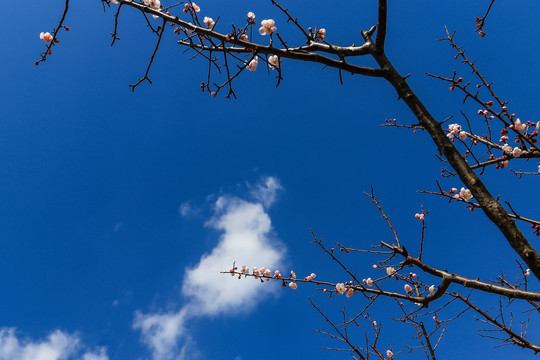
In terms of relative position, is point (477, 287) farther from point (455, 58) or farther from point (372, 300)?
point (455, 58)

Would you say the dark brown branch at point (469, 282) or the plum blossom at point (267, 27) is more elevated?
the plum blossom at point (267, 27)

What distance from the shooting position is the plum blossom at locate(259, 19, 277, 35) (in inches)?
133

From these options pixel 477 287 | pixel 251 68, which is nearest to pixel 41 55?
pixel 251 68

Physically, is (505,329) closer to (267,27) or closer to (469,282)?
(469,282)

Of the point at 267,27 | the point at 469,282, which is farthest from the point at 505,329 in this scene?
the point at 267,27

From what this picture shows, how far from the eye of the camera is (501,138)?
171 inches

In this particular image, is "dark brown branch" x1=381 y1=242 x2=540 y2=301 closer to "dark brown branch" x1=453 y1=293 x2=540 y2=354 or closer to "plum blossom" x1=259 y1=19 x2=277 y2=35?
"dark brown branch" x1=453 y1=293 x2=540 y2=354

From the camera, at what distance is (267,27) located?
3479 mm

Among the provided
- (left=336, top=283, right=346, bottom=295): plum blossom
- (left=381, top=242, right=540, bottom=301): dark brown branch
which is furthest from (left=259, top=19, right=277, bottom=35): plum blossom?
(left=336, top=283, right=346, bottom=295): plum blossom

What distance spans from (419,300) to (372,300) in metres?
0.51

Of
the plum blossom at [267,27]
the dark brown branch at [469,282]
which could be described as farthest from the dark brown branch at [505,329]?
the plum blossom at [267,27]

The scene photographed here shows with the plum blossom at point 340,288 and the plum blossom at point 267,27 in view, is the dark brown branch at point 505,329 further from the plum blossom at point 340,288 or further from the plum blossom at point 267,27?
the plum blossom at point 267,27

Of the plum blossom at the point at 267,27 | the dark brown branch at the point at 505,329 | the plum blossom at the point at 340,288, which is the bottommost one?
the dark brown branch at the point at 505,329

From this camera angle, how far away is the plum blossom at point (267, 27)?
3369 mm
